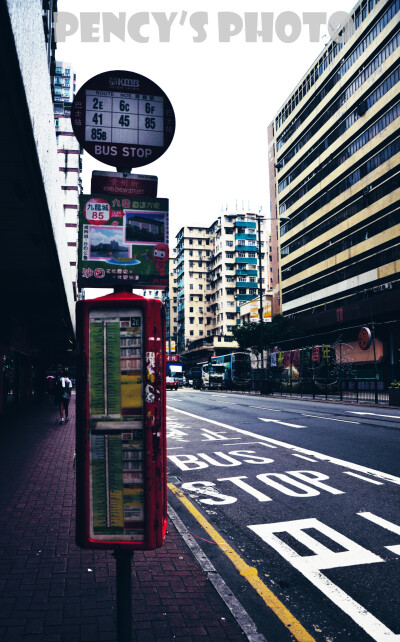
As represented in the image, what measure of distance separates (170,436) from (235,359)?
123 feet

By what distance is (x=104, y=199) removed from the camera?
9.82 ft

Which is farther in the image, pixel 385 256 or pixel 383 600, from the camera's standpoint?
pixel 385 256

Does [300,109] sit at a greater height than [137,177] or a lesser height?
greater

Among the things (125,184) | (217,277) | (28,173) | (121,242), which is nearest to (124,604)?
(121,242)

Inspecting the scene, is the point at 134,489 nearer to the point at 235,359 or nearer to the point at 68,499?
the point at 68,499

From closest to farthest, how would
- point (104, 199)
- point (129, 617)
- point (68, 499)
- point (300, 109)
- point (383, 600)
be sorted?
point (129, 617)
point (104, 199)
point (383, 600)
point (68, 499)
point (300, 109)

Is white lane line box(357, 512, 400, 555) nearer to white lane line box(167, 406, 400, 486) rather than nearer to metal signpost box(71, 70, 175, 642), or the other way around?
white lane line box(167, 406, 400, 486)

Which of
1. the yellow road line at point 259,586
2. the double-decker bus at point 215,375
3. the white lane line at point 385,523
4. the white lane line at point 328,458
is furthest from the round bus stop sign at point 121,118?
the double-decker bus at point 215,375

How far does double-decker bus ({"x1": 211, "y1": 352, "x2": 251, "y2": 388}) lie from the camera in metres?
48.9

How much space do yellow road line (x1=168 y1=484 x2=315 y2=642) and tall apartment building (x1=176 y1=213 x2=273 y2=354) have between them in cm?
8999

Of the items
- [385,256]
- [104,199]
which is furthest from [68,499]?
[385,256]

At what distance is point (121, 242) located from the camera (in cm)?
297

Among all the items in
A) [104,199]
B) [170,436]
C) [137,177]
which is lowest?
[170,436]

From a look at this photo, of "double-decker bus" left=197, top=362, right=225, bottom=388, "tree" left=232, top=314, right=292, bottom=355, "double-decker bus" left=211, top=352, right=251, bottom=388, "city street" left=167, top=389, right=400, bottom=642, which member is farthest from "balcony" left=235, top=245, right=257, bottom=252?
"city street" left=167, top=389, right=400, bottom=642
